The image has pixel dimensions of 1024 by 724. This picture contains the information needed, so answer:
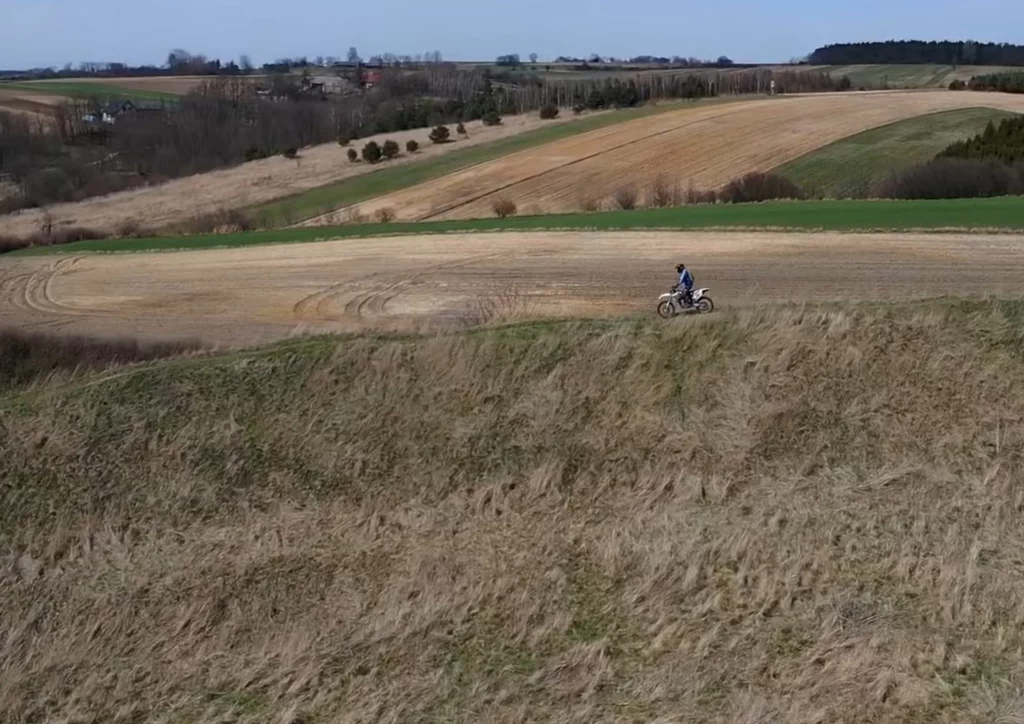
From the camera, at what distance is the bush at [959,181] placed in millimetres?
39250

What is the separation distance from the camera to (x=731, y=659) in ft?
31.4

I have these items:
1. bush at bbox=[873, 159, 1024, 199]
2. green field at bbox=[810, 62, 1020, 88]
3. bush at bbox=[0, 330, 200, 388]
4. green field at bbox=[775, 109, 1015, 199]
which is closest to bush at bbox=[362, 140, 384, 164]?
green field at bbox=[775, 109, 1015, 199]

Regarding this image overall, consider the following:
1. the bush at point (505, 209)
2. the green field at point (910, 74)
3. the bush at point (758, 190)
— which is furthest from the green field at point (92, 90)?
the bush at point (758, 190)

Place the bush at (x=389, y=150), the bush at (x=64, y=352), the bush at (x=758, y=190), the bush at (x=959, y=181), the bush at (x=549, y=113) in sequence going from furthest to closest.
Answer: the bush at (x=549, y=113) → the bush at (x=389, y=150) → the bush at (x=758, y=190) → the bush at (x=959, y=181) → the bush at (x=64, y=352)

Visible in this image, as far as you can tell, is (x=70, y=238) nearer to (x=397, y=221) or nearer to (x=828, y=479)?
(x=397, y=221)

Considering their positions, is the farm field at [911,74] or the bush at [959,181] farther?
the farm field at [911,74]

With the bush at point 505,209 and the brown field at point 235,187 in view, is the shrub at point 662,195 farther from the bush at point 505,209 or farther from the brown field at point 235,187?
the brown field at point 235,187

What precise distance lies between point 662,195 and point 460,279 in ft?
61.3

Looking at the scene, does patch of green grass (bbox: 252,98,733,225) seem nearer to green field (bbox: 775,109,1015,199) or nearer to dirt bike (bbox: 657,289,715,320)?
green field (bbox: 775,109,1015,199)

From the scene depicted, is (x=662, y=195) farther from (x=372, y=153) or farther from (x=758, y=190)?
(x=372, y=153)

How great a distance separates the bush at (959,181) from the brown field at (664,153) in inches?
374

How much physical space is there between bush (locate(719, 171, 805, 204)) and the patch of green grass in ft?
64.3

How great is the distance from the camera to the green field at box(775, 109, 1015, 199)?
4634cm

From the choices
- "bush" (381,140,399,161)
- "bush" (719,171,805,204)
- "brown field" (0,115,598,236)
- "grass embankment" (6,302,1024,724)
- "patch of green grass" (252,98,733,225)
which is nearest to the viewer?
"grass embankment" (6,302,1024,724)
